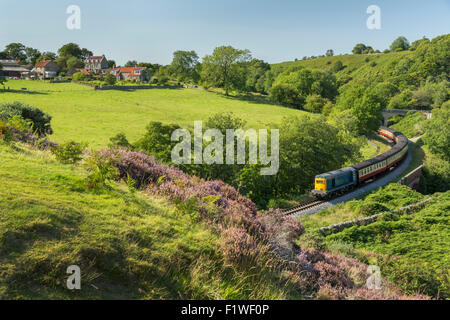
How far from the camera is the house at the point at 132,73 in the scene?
4724 inches

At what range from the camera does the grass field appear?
4472 centimetres

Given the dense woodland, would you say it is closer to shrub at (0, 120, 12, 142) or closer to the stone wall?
the stone wall

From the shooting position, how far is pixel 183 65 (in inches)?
4510

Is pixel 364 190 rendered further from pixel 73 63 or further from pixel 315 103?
pixel 73 63

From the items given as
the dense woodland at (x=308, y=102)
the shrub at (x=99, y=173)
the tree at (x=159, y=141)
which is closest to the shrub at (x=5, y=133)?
the shrub at (x=99, y=173)

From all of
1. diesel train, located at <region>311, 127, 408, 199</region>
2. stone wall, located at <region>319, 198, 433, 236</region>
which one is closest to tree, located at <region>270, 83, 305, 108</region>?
diesel train, located at <region>311, 127, 408, 199</region>

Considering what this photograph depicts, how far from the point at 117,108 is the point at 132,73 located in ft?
218

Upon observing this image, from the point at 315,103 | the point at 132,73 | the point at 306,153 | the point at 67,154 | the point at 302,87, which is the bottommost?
the point at 306,153

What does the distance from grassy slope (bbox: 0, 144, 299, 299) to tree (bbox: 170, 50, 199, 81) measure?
108834 mm

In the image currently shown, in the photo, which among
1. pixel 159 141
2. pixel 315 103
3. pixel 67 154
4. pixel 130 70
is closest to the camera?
pixel 67 154

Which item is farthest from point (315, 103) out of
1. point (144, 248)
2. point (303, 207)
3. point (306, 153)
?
point (144, 248)

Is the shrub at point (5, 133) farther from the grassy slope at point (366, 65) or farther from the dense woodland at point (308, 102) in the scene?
the grassy slope at point (366, 65)
